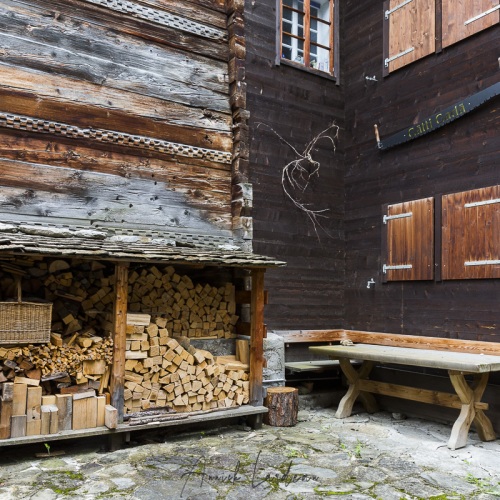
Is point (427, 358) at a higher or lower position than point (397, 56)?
lower

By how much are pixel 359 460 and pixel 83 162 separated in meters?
4.49

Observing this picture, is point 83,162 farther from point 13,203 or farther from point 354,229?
point 354,229

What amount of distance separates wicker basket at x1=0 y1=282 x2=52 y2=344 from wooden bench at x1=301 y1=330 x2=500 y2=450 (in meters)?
3.68

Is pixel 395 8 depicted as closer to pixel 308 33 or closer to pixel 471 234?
pixel 308 33

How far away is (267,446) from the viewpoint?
19.3ft

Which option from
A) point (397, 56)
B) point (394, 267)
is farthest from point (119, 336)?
point (397, 56)

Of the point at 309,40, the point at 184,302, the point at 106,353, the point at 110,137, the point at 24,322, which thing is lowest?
the point at 106,353

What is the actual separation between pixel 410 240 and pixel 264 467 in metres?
4.31

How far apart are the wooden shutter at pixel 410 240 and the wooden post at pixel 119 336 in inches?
170

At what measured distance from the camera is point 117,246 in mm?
5727

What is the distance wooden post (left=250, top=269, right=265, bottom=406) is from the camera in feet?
22.0

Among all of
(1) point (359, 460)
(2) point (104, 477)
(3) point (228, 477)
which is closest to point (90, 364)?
(2) point (104, 477)

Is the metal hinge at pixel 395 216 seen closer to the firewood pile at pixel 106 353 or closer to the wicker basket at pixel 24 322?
the firewood pile at pixel 106 353

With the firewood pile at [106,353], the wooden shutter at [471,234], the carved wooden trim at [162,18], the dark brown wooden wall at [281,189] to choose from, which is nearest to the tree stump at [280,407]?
the firewood pile at [106,353]
